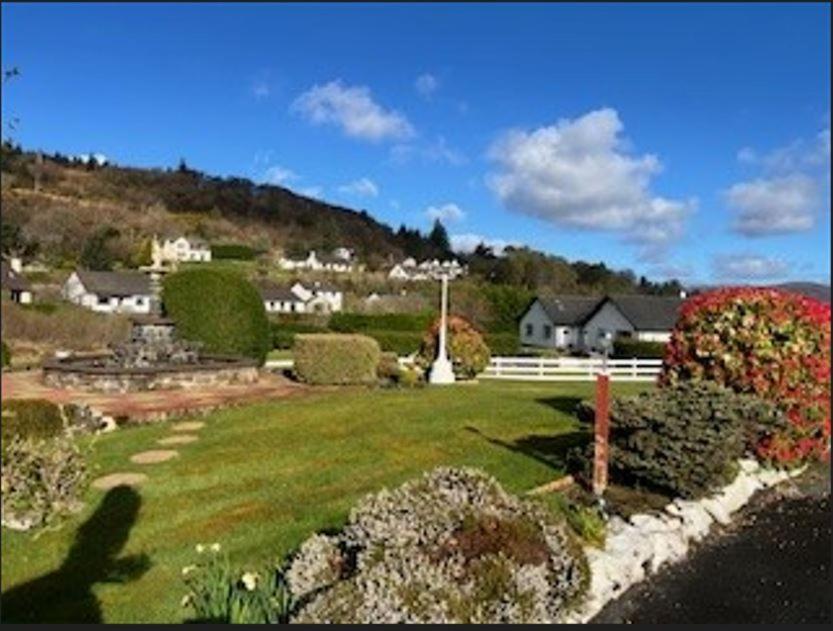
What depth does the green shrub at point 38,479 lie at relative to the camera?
516cm

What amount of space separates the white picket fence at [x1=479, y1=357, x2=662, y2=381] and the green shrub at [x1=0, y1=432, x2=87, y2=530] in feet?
24.3

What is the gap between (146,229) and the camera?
22.4 feet

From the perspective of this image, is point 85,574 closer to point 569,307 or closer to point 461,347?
point 569,307

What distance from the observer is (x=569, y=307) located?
34.5 feet

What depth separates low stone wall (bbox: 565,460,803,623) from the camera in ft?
29.5

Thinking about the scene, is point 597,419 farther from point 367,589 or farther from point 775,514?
point 367,589

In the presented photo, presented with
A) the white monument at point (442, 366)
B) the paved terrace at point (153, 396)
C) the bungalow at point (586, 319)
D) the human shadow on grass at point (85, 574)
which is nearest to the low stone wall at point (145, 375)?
the paved terrace at point (153, 396)

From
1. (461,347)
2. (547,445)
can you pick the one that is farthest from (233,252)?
(461,347)

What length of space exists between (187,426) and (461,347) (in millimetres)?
6673

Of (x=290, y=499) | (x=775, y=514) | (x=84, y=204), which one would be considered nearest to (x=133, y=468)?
(x=290, y=499)

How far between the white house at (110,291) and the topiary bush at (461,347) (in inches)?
217

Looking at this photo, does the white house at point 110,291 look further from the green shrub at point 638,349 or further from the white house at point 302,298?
the green shrub at point 638,349

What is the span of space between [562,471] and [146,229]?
6711 millimetres

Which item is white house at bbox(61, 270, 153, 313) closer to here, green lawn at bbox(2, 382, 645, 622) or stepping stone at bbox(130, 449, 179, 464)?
green lawn at bbox(2, 382, 645, 622)
